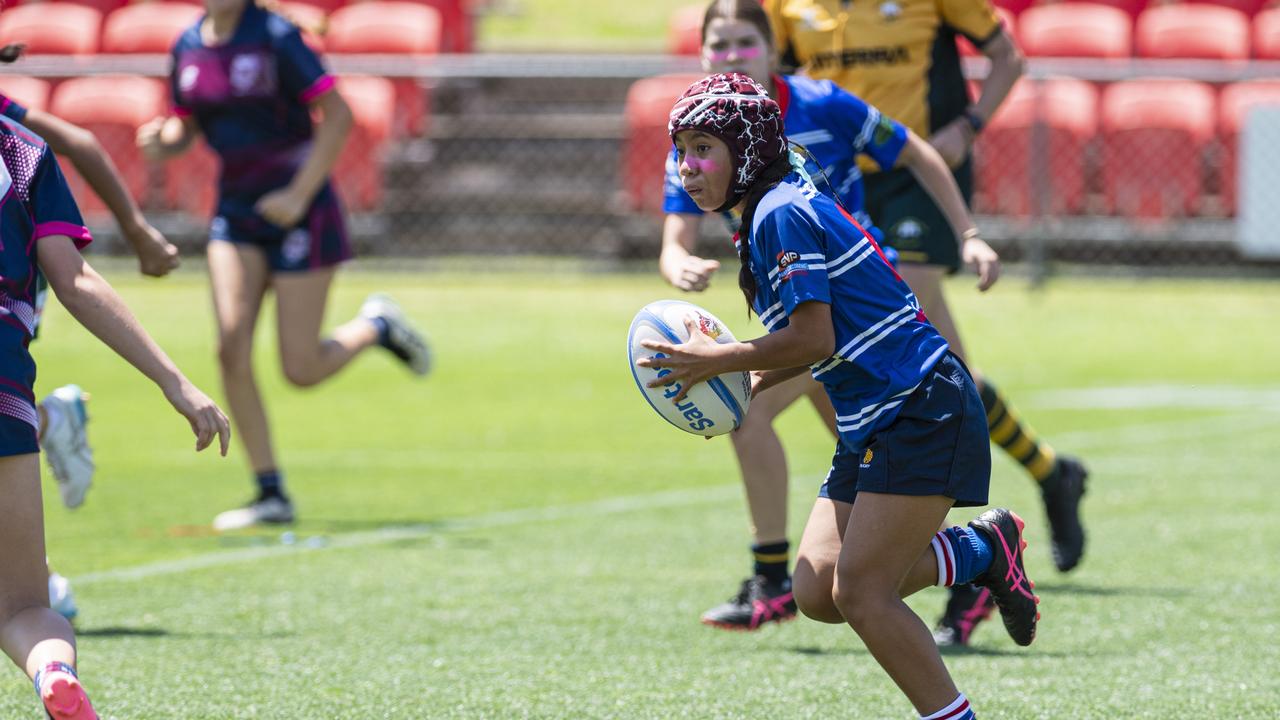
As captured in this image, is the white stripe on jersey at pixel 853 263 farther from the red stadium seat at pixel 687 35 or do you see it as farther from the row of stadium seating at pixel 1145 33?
the row of stadium seating at pixel 1145 33

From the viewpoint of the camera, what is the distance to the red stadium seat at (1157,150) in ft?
52.3

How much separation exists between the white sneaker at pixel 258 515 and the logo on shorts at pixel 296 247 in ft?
3.30

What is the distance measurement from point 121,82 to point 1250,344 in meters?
10.2

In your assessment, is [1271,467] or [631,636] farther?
[1271,467]

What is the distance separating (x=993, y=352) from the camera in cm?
1378

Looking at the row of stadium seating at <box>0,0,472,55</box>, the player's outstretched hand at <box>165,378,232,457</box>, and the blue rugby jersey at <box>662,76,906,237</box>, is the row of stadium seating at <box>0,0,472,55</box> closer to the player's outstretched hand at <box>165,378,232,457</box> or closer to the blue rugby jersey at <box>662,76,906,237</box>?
the blue rugby jersey at <box>662,76,906,237</box>

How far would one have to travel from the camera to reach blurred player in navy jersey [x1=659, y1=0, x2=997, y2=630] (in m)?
5.23

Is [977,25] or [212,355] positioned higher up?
[977,25]

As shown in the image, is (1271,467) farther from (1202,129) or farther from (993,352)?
(1202,129)

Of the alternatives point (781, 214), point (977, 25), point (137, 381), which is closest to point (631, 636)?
point (781, 214)

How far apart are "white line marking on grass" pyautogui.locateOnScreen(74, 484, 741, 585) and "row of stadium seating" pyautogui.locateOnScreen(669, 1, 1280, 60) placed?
32.1 ft

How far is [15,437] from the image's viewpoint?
3611 mm

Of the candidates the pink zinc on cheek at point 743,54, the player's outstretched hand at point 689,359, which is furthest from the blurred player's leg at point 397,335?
the player's outstretched hand at point 689,359

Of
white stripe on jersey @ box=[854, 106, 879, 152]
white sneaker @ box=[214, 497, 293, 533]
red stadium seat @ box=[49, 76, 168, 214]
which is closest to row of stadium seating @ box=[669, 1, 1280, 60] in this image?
red stadium seat @ box=[49, 76, 168, 214]
